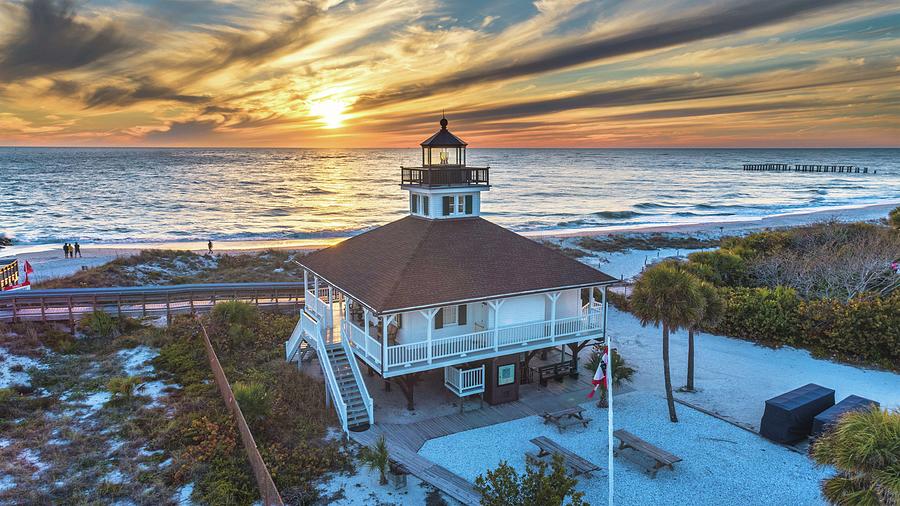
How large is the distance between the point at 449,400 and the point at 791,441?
978cm

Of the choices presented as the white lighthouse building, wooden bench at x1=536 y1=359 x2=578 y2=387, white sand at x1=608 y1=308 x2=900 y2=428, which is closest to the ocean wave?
white sand at x1=608 y1=308 x2=900 y2=428

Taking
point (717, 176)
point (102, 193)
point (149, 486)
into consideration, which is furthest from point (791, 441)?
point (717, 176)

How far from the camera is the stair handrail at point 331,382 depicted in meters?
15.1

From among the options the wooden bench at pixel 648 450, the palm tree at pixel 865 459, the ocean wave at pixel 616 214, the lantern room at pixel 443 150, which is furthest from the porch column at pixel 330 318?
the ocean wave at pixel 616 214

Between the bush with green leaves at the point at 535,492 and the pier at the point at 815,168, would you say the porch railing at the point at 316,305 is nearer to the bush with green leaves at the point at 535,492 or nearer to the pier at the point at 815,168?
the bush with green leaves at the point at 535,492

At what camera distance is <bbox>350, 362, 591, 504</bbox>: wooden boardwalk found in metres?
12.6

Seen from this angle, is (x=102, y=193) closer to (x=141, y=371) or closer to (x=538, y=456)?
(x=141, y=371)

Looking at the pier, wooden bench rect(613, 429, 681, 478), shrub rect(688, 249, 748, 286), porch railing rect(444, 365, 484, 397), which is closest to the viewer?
wooden bench rect(613, 429, 681, 478)

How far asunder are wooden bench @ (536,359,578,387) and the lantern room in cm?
811

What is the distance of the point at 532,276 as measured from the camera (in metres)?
17.0

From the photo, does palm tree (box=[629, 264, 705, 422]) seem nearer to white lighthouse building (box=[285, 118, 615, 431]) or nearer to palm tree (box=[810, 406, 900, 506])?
white lighthouse building (box=[285, 118, 615, 431])

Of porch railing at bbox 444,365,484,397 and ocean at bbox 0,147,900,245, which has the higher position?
ocean at bbox 0,147,900,245

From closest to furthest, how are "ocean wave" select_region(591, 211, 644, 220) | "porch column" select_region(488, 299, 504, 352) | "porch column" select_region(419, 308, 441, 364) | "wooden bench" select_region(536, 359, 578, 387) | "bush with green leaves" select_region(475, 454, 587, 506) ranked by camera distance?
"bush with green leaves" select_region(475, 454, 587, 506), "porch column" select_region(419, 308, 441, 364), "porch column" select_region(488, 299, 504, 352), "wooden bench" select_region(536, 359, 578, 387), "ocean wave" select_region(591, 211, 644, 220)

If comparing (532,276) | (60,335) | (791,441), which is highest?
(532,276)
